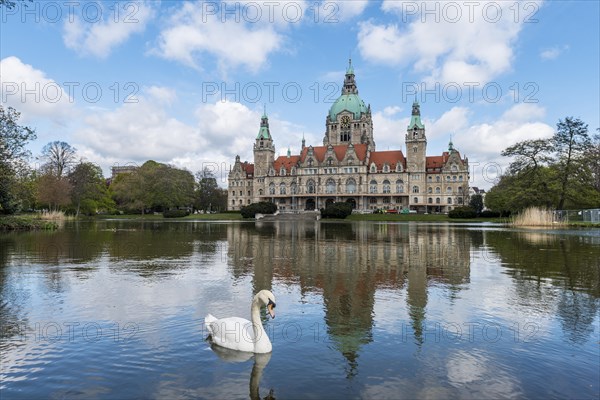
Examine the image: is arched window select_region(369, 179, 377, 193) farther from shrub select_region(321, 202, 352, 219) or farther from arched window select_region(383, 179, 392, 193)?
shrub select_region(321, 202, 352, 219)

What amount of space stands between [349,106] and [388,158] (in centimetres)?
2265

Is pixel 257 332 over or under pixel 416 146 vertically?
under

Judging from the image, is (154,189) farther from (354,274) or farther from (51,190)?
(354,274)

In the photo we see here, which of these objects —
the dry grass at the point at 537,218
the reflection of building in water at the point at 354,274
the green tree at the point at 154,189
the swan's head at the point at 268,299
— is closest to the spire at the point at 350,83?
the green tree at the point at 154,189

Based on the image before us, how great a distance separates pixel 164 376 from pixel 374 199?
105m

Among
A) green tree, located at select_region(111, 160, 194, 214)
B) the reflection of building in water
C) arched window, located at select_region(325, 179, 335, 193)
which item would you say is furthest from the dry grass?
arched window, located at select_region(325, 179, 335, 193)

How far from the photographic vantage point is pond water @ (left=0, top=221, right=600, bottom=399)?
5.43 m

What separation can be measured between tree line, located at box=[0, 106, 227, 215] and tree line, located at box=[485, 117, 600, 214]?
4865 centimetres

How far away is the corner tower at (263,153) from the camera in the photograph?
12129 cm

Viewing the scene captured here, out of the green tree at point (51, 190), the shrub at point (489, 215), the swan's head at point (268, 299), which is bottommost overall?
the swan's head at point (268, 299)

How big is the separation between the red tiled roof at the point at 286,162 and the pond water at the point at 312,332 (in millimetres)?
104208

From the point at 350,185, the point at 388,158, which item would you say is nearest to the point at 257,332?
the point at 350,185

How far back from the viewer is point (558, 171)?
47.7m

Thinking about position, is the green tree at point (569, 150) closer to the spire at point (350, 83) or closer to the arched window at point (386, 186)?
the arched window at point (386, 186)
